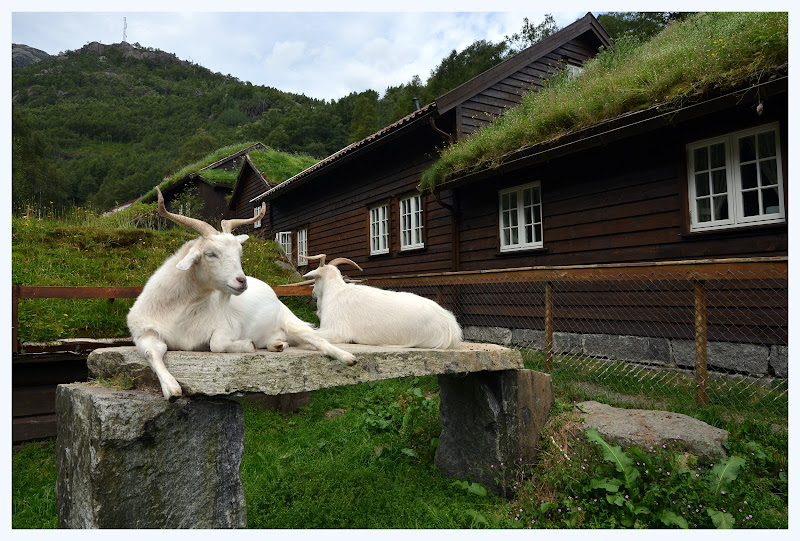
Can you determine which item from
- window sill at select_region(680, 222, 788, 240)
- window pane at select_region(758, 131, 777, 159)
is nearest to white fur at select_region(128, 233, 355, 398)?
window sill at select_region(680, 222, 788, 240)

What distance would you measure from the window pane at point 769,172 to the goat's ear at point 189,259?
274 inches

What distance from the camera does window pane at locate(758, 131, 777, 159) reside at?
590 centimetres

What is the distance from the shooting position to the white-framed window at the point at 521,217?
914 centimetres

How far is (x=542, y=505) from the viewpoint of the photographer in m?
3.59

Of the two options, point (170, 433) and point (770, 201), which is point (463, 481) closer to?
point (170, 433)

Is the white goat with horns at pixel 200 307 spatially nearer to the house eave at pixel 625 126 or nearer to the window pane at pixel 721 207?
the house eave at pixel 625 126

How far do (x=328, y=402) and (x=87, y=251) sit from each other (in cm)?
572

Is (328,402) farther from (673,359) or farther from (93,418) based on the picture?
(673,359)

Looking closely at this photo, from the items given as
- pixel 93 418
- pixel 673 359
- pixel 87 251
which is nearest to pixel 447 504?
pixel 93 418

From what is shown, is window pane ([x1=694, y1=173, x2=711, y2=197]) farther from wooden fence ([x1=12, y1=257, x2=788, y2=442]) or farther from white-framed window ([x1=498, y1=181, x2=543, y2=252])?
white-framed window ([x1=498, y1=181, x2=543, y2=252])

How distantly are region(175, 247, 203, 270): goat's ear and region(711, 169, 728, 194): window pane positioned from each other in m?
6.95

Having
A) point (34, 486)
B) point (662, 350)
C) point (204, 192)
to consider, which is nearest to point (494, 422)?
point (662, 350)

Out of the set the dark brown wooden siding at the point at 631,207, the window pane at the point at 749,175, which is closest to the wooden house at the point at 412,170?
the dark brown wooden siding at the point at 631,207

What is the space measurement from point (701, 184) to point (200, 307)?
704cm
